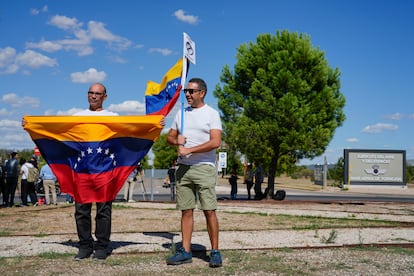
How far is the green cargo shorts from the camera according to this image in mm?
5562

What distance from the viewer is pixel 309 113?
19500mm

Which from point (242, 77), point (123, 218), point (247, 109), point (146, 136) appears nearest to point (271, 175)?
point (247, 109)

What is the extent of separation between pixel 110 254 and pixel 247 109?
47.0ft

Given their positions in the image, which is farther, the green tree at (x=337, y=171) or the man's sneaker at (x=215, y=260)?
the green tree at (x=337, y=171)

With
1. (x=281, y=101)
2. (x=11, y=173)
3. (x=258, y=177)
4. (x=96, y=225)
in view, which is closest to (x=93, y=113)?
(x=96, y=225)

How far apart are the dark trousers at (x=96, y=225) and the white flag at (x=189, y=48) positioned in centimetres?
233

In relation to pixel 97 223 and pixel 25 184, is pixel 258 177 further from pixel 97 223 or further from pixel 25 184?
pixel 97 223

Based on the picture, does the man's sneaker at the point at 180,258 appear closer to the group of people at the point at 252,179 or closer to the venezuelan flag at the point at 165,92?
the venezuelan flag at the point at 165,92

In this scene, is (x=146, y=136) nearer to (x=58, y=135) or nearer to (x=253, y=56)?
(x=58, y=135)

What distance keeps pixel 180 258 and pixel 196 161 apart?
108cm

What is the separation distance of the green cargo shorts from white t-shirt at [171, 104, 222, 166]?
8 cm

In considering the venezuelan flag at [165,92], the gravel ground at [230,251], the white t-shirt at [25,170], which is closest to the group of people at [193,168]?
the gravel ground at [230,251]

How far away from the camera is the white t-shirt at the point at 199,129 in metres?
5.61

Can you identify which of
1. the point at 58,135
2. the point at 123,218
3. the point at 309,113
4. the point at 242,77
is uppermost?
the point at 242,77
